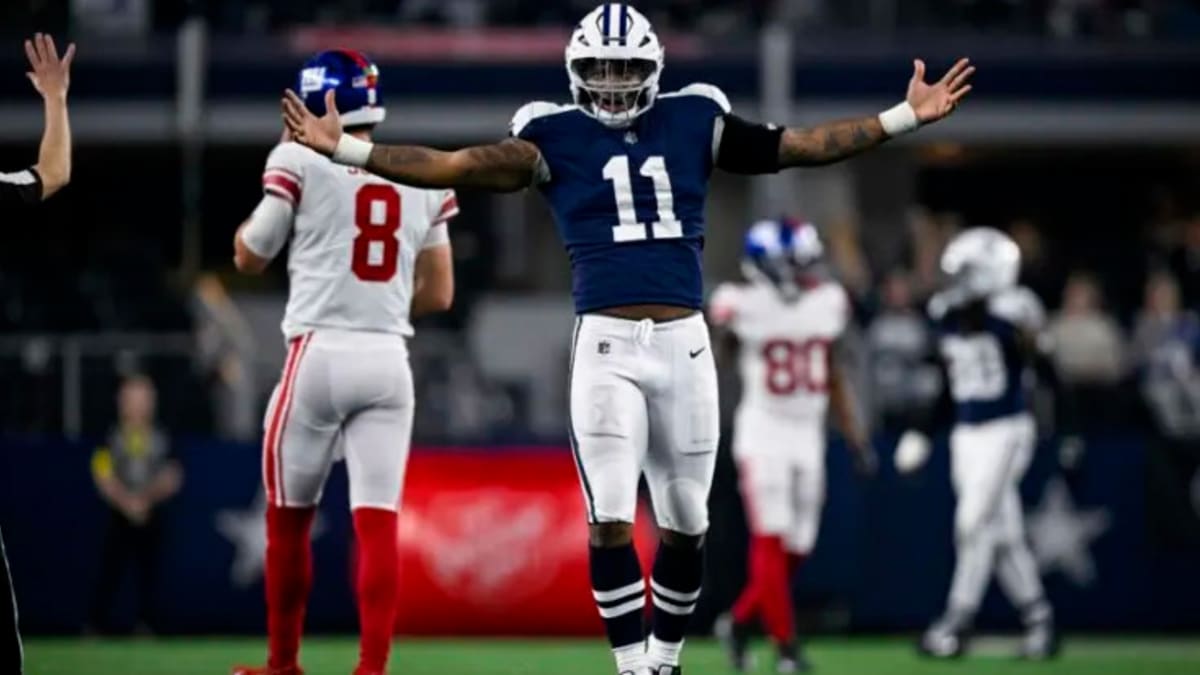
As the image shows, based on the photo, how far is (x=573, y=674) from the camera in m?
12.3

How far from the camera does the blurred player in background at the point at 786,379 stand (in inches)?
554

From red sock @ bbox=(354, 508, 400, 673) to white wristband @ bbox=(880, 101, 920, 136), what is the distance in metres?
2.40

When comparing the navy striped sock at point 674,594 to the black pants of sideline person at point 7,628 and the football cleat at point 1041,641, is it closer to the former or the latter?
the black pants of sideline person at point 7,628

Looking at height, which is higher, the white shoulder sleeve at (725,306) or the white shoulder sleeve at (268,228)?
the white shoulder sleeve at (268,228)

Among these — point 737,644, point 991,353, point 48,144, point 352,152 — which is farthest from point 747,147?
point 991,353

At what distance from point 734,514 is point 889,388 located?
7.26 ft

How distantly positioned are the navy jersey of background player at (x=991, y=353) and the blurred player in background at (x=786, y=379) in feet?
3.50

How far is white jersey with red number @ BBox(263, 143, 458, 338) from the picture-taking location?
9.95 m

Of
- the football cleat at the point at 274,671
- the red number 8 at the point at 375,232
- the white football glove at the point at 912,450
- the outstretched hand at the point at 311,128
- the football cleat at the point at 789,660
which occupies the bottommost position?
the football cleat at the point at 789,660

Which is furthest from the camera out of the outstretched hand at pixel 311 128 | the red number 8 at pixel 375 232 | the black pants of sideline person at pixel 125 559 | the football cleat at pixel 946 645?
the black pants of sideline person at pixel 125 559

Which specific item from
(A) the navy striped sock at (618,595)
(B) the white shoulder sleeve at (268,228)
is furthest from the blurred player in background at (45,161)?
(A) the navy striped sock at (618,595)

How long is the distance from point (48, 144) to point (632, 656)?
8.56ft

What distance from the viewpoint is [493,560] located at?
16516 millimetres

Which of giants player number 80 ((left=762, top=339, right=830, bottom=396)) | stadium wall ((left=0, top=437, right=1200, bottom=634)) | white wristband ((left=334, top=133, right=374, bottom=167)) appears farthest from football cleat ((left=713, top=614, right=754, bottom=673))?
white wristband ((left=334, top=133, right=374, bottom=167))
